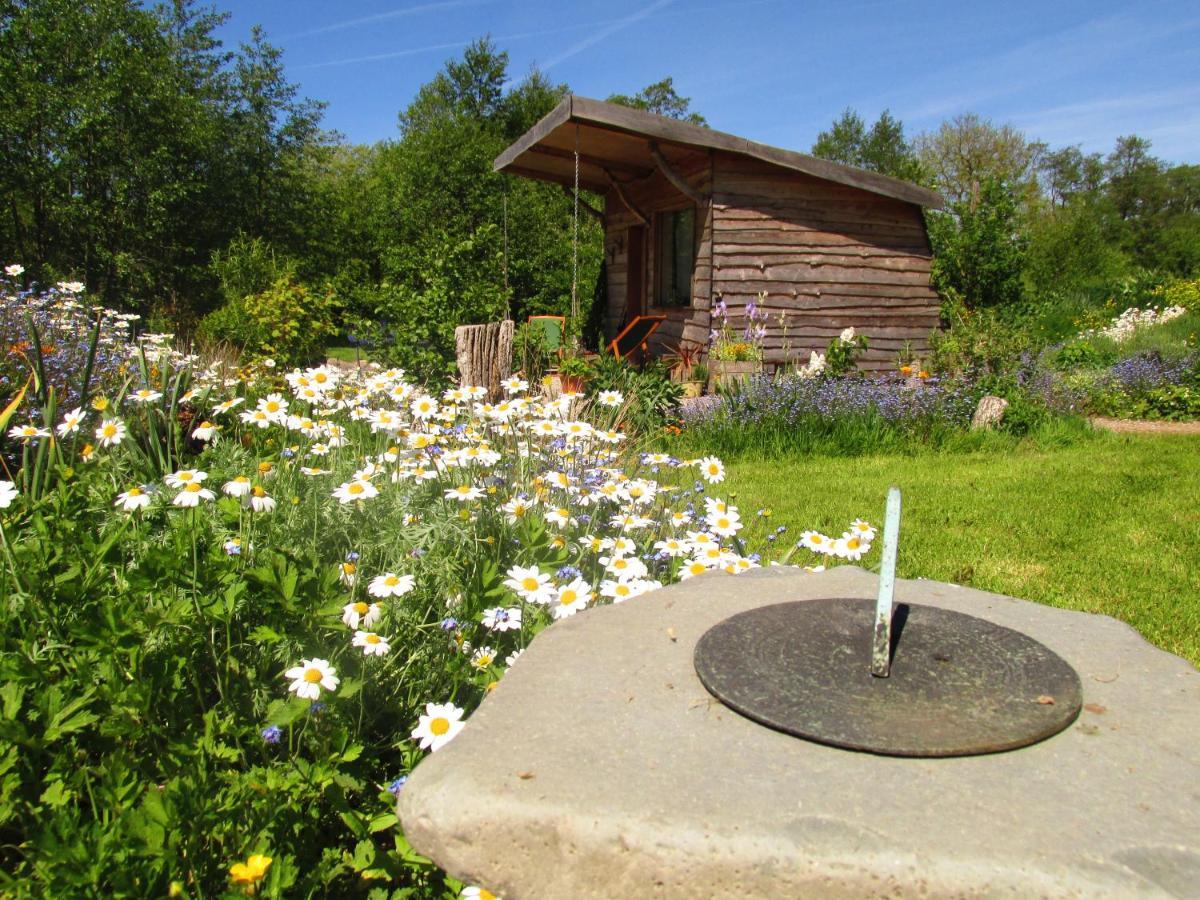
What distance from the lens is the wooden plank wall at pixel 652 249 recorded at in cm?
1046

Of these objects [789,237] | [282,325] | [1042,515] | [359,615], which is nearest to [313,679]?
[359,615]

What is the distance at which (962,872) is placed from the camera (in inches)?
49.0

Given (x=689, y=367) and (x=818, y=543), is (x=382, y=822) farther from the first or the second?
(x=689, y=367)

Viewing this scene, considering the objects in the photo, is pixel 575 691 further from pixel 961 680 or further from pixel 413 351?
pixel 413 351

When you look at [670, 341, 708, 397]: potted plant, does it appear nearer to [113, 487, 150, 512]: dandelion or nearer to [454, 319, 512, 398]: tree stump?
[454, 319, 512, 398]: tree stump

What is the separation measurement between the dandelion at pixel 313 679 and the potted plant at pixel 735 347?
27.2 ft

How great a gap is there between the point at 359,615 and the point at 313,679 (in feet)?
1.06

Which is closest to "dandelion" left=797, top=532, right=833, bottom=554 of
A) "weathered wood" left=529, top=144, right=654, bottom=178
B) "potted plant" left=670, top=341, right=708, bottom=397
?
"potted plant" left=670, top=341, right=708, bottom=397

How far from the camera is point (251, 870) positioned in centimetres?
137

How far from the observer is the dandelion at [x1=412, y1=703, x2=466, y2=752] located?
5.92 feet

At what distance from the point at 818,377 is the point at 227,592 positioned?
8.18 meters

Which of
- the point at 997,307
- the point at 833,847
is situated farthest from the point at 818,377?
the point at 833,847

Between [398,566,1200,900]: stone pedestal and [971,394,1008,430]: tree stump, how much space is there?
271 inches

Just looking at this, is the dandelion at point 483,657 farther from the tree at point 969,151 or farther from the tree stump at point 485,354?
the tree at point 969,151
